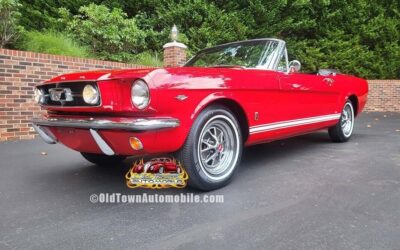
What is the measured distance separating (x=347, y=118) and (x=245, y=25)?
6.40 metres

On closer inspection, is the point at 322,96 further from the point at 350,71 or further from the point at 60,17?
the point at 350,71

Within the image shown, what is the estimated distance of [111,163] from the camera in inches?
158

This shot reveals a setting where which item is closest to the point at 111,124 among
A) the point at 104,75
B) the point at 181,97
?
the point at 104,75

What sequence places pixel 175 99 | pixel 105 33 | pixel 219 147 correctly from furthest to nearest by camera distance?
pixel 105 33 → pixel 219 147 → pixel 175 99

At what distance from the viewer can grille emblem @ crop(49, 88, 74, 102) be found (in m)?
2.97

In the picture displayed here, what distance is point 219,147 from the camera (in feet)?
10.4

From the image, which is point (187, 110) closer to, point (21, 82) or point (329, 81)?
point (329, 81)

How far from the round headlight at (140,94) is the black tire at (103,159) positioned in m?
1.38

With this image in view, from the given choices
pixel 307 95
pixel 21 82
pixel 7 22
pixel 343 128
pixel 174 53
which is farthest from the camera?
pixel 174 53

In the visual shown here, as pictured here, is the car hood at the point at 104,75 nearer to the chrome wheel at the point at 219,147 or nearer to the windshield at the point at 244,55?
the chrome wheel at the point at 219,147

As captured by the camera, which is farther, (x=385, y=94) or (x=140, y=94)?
(x=385, y=94)

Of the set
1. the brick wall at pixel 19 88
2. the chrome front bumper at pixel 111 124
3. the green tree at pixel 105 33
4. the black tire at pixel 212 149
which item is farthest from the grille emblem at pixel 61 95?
the green tree at pixel 105 33

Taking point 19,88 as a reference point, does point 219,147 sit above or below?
below

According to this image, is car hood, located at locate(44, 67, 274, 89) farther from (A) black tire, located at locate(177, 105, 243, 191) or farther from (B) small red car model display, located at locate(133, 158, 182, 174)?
(B) small red car model display, located at locate(133, 158, 182, 174)
